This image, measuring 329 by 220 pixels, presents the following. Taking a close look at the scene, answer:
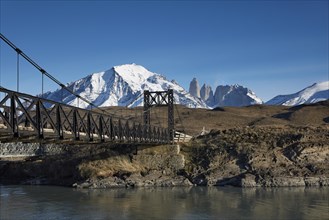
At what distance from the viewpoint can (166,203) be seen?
40688 millimetres

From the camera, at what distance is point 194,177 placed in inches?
2191

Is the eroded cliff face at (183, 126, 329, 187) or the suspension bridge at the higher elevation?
the suspension bridge

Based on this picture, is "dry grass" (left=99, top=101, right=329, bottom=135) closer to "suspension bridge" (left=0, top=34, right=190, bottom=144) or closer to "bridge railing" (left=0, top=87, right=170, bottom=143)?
"suspension bridge" (left=0, top=34, right=190, bottom=144)

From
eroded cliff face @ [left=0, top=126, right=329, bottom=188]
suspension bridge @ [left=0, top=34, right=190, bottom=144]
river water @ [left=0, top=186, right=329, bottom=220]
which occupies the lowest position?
river water @ [left=0, top=186, right=329, bottom=220]

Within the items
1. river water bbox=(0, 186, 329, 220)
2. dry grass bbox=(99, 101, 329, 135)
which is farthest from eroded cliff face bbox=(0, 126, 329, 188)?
dry grass bbox=(99, 101, 329, 135)

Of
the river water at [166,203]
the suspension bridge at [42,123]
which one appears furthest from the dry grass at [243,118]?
the suspension bridge at [42,123]

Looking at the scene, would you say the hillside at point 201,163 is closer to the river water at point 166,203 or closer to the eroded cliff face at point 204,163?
the eroded cliff face at point 204,163

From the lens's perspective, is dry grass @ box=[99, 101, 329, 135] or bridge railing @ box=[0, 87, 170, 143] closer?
bridge railing @ box=[0, 87, 170, 143]

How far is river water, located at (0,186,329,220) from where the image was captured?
3475 cm

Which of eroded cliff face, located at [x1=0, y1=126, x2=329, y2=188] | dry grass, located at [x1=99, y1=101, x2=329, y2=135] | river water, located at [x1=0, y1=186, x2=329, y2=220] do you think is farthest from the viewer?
dry grass, located at [x1=99, y1=101, x2=329, y2=135]

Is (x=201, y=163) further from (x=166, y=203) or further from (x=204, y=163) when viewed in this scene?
(x=166, y=203)

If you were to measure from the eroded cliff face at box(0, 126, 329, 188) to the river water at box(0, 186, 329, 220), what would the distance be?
3.17m

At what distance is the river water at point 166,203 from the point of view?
3475 centimetres

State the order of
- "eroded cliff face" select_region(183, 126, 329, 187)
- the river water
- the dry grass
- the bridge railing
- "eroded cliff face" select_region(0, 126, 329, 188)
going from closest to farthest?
the bridge railing < the river water < "eroded cliff face" select_region(183, 126, 329, 187) < "eroded cliff face" select_region(0, 126, 329, 188) < the dry grass
